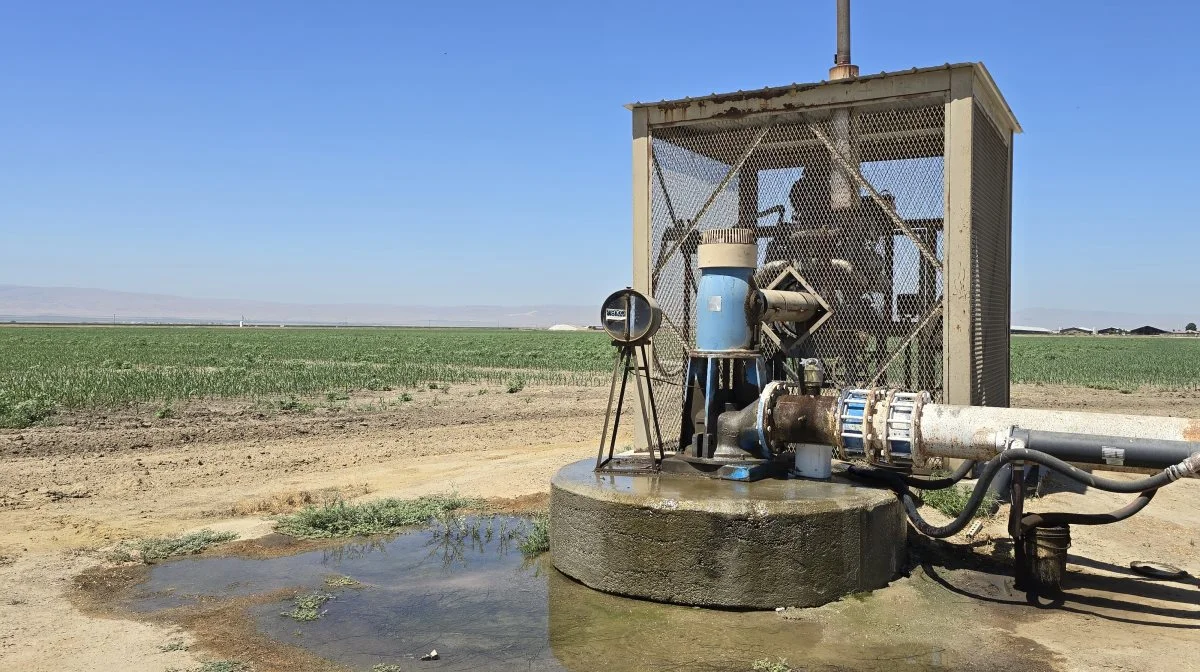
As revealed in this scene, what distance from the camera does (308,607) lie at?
19.6 feet

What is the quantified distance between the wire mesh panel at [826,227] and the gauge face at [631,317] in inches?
69.9

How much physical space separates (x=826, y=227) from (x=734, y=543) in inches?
185

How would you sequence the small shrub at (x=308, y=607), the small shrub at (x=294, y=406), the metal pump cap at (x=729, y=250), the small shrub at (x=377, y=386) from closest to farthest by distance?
the small shrub at (x=308, y=607)
the metal pump cap at (x=729, y=250)
the small shrub at (x=294, y=406)
the small shrub at (x=377, y=386)

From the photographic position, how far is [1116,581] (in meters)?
6.63

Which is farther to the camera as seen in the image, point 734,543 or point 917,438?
point 917,438

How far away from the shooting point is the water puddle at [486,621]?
5.12m

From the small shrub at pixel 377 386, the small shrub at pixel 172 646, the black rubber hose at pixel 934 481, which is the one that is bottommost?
the small shrub at pixel 172 646

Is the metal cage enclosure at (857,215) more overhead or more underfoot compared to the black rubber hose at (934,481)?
more overhead

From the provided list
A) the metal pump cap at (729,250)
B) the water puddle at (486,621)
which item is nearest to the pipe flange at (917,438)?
the water puddle at (486,621)

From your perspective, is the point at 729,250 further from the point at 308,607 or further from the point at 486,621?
the point at 308,607

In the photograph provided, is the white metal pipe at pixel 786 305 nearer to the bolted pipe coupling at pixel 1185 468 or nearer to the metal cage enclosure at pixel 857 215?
the metal cage enclosure at pixel 857 215

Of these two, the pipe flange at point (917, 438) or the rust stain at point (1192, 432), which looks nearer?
the rust stain at point (1192, 432)

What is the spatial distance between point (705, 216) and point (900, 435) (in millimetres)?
4299

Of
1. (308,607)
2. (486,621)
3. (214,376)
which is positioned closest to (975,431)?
(486,621)
